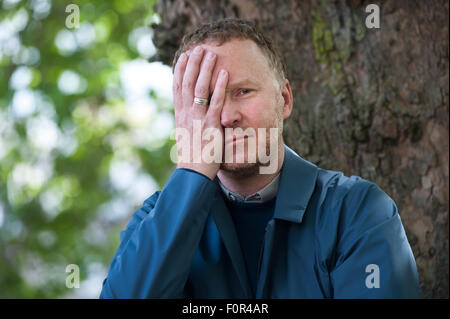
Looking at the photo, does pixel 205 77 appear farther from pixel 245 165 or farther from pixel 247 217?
pixel 247 217

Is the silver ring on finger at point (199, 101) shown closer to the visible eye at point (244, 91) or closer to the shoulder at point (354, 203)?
the visible eye at point (244, 91)

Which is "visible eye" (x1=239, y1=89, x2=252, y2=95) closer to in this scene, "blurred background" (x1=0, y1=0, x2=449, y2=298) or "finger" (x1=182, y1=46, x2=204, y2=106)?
"finger" (x1=182, y1=46, x2=204, y2=106)

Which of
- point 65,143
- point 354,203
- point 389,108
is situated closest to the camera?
point 354,203

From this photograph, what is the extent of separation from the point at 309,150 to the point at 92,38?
4582 millimetres

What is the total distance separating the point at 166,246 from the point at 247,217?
44 centimetres

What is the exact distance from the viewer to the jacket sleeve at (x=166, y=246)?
160 centimetres

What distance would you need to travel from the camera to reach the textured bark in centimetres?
268

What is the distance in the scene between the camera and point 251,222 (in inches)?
77.2
